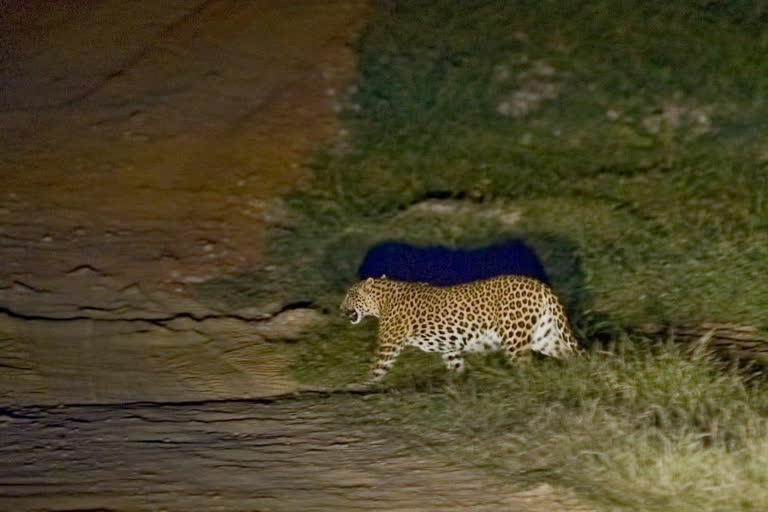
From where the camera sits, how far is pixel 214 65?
16328 mm

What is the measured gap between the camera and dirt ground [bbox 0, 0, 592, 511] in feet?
22.4

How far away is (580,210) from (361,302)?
2.89 metres

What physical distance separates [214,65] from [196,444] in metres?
9.44

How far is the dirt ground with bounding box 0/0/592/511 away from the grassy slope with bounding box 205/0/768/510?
420 mm

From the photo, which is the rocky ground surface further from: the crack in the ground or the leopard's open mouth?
the crack in the ground

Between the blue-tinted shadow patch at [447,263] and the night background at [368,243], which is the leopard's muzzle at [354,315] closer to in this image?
the night background at [368,243]

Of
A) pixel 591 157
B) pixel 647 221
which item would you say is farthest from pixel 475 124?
pixel 647 221

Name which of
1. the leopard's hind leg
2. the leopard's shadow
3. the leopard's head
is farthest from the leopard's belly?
the leopard's shadow

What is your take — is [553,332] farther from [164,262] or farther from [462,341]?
[164,262]

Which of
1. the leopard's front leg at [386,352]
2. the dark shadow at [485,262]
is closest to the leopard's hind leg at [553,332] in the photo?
the leopard's front leg at [386,352]

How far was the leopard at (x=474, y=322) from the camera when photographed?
28.5ft

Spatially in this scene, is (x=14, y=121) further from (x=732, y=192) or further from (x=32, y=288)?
(x=732, y=192)

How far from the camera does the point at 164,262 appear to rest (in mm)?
12133

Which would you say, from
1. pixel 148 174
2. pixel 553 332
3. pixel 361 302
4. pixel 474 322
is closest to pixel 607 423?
pixel 553 332
